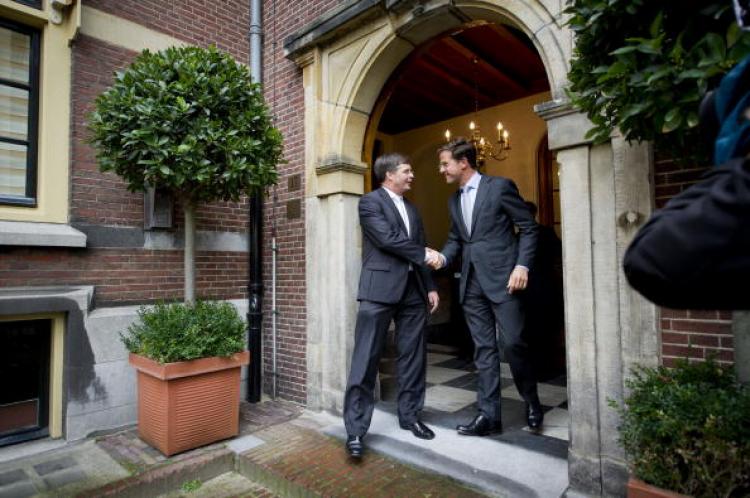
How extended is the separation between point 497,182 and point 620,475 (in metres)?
1.98

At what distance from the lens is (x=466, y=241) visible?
3406mm

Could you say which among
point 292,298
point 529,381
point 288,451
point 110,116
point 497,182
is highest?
point 110,116

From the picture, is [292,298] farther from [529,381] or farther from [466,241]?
[529,381]

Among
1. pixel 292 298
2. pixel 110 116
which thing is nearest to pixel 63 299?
pixel 110 116

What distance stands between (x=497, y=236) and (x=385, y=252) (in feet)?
2.70

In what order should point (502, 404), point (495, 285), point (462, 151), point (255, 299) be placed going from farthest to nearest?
point (255, 299)
point (502, 404)
point (462, 151)
point (495, 285)

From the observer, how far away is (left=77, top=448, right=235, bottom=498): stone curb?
2.87 metres

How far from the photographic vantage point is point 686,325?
7.52 feet

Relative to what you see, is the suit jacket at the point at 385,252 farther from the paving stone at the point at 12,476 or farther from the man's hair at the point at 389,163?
the paving stone at the point at 12,476

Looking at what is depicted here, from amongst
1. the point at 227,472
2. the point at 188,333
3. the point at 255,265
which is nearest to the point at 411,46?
the point at 255,265

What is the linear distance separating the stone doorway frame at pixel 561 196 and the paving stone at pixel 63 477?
6.12ft

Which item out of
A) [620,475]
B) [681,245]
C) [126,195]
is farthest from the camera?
[126,195]

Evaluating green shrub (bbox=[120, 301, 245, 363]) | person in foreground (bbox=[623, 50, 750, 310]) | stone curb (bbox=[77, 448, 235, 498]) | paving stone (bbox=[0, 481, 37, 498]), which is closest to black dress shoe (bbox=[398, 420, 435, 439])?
stone curb (bbox=[77, 448, 235, 498])

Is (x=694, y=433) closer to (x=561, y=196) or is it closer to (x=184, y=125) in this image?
(x=561, y=196)
